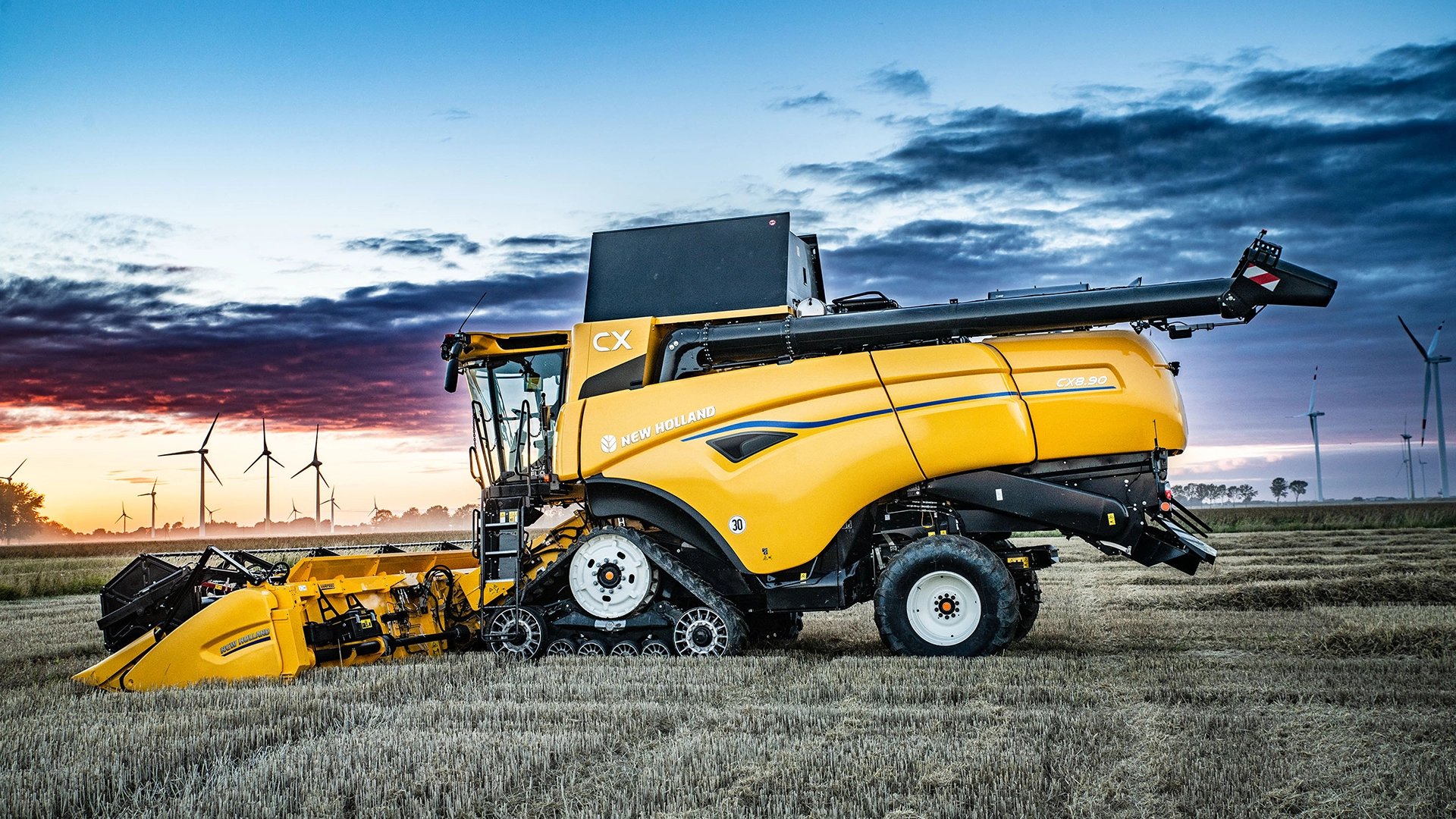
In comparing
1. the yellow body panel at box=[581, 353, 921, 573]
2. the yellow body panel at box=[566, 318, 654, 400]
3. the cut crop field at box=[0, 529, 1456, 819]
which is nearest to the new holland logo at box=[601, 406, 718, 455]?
the yellow body panel at box=[581, 353, 921, 573]

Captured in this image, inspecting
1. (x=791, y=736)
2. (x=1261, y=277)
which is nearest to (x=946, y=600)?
(x=791, y=736)

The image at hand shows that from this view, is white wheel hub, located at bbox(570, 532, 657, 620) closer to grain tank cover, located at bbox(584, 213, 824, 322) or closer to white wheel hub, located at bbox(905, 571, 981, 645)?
grain tank cover, located at bbox(584, 213, 824, 322)

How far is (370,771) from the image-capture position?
544cm

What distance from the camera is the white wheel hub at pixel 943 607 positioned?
936 centimetres

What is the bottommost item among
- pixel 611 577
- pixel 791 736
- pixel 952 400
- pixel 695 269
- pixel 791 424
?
pixel 791 736

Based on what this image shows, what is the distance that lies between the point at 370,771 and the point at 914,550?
215 inches

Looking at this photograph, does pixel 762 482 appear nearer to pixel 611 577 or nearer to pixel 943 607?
pixel 611 577

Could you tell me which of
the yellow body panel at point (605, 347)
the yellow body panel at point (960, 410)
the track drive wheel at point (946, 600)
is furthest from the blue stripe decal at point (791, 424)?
the track drive wheel at point (946, 600)

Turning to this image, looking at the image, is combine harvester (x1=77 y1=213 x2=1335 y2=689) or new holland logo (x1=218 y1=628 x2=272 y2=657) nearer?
new holland logo (x1=218 y1=628 x2=272 y2=657)

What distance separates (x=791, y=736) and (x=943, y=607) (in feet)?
12.1

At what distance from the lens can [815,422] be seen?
32.6ft

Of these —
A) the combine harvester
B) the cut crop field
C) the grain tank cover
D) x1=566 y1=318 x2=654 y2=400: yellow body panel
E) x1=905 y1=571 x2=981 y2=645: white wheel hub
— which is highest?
the grain tank cover

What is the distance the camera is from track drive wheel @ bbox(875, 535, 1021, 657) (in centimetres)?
920

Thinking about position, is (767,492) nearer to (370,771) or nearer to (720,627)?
(720,627)
